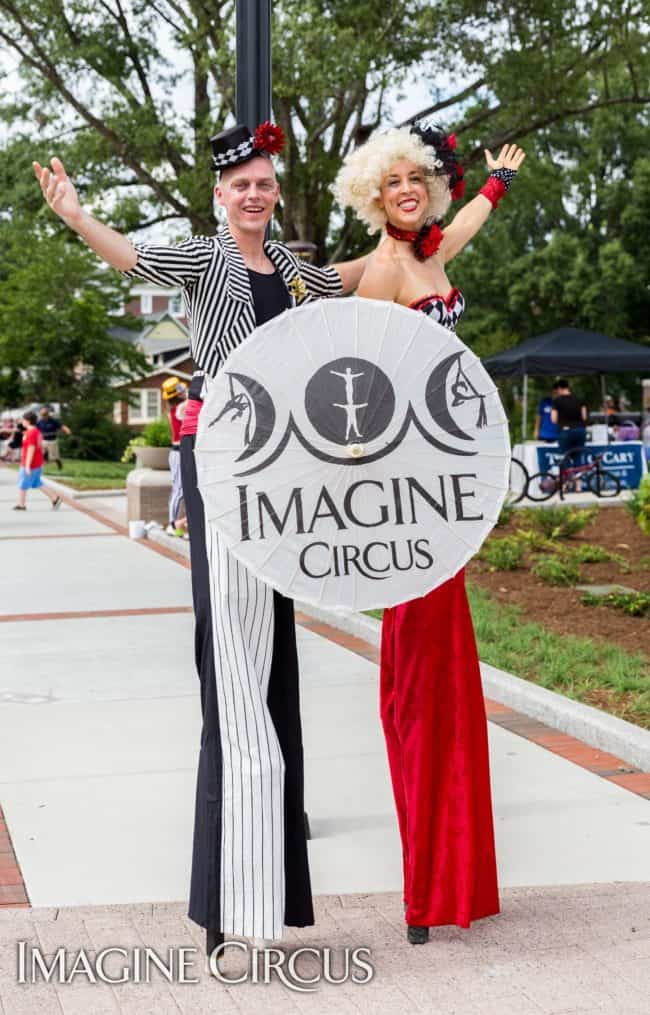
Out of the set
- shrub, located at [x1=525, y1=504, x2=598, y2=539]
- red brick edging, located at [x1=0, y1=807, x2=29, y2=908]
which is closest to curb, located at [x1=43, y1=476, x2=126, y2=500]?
shrub, located at [x1=525, y1=504, x2=598, y2=539]

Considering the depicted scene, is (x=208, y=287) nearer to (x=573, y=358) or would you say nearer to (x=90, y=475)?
(x=573, y=358)

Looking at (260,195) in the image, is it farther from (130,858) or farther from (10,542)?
(10,542)

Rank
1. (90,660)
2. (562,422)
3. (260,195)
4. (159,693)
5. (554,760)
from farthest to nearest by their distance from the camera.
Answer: (562,422)
(90,660)
(159,693)
(554,760)
(260,195)

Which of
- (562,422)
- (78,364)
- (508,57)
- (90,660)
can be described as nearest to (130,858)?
(90,660)

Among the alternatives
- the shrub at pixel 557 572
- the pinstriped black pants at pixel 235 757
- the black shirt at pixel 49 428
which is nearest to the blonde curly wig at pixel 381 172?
the pinstriped black pants at pixel 235 757

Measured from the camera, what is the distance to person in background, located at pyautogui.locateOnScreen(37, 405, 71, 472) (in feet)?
108

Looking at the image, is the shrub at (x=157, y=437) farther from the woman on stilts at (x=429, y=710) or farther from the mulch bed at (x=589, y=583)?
the woman on stilts at (x=429, y=710)

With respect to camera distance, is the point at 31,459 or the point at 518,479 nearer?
the point at 31,459

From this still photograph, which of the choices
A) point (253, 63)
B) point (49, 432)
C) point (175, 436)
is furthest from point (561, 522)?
point (49, 432)

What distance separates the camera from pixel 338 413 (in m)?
→ 3.38

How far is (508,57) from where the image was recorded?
2123 cm

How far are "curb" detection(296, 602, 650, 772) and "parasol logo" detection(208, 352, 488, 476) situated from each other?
8.41ft

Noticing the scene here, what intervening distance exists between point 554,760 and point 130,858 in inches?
77.7

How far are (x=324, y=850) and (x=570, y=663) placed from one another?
2964 millimetres
